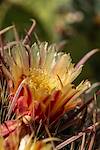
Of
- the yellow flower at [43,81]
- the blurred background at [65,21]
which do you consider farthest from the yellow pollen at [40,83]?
the blurred background at [65,21]

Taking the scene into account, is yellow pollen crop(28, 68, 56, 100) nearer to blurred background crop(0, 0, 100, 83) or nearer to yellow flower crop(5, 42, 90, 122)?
yellow flower crop(5, 42, 90, 122)

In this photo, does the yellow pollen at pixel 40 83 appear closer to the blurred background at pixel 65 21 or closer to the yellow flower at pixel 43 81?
the yellow flower at pixel 43 81

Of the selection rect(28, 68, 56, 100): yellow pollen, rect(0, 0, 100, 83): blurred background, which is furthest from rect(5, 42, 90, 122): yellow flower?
rect(0, 0, 100, 83): blurred background

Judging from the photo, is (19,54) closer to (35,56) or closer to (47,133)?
(35,56)

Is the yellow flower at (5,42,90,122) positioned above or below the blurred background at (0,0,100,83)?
below

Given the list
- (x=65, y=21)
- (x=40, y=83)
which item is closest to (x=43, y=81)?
(x=40, y=83)

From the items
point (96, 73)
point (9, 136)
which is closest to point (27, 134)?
point (9, 136)

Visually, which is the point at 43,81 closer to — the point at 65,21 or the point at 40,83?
the point at 40,83
